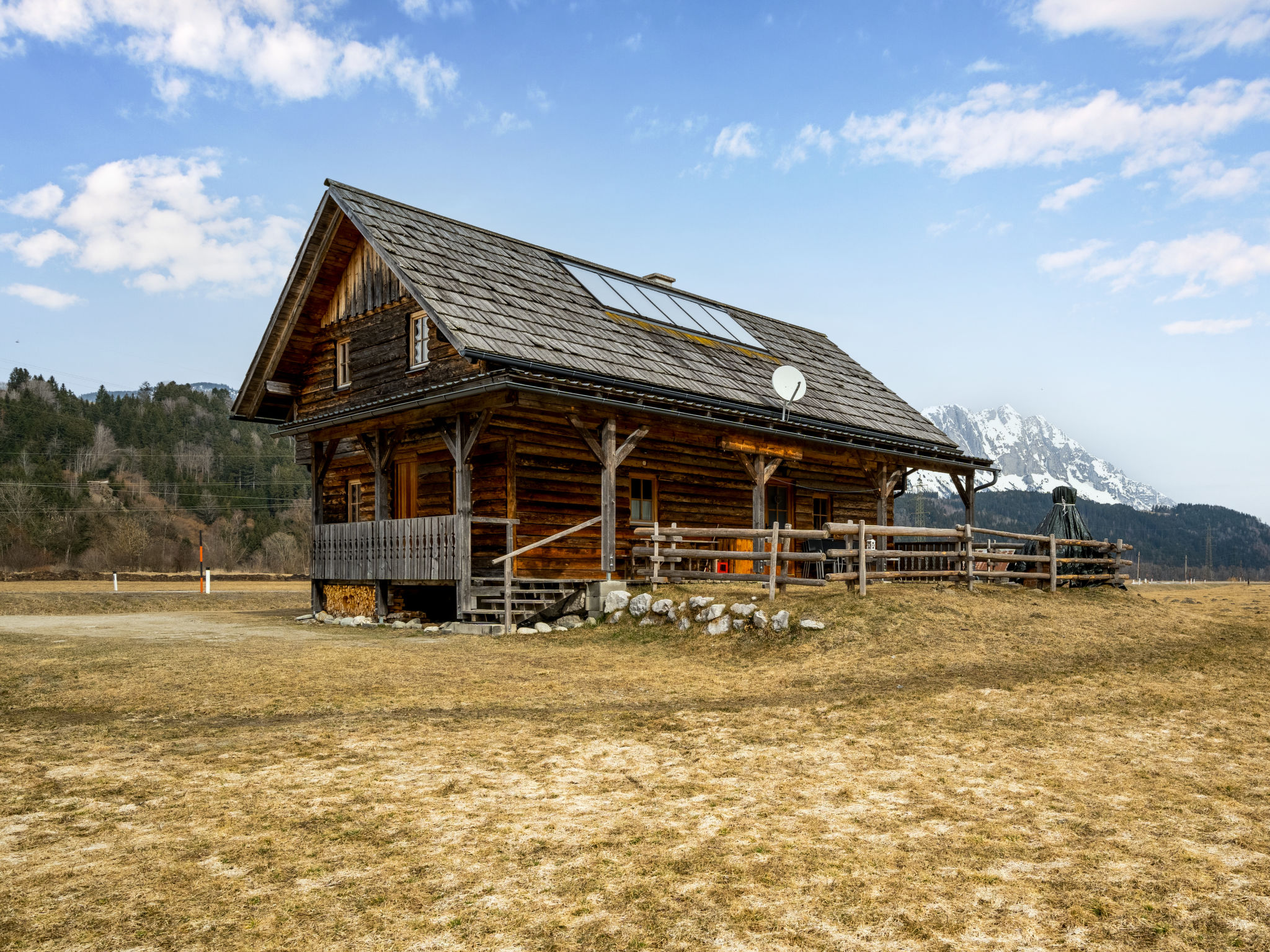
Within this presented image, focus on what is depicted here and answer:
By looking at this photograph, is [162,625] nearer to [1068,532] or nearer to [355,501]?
[355,501]

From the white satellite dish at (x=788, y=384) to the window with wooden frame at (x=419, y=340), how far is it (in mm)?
7965

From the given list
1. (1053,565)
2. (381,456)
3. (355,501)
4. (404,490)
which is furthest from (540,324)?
(1053,565)

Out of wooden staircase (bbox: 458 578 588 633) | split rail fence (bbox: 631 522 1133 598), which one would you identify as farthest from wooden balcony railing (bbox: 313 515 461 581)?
split rail fence (bbox: 631 522 1133 598)

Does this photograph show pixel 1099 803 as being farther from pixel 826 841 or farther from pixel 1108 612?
pixel 1108 612

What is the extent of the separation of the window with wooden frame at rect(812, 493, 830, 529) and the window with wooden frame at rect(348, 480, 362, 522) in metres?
11.8

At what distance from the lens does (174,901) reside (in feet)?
14.5

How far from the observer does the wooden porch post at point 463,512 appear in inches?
668

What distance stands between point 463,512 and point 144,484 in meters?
99.6

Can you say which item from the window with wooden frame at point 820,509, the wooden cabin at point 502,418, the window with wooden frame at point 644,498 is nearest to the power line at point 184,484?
the wooden cabin at point 502,418

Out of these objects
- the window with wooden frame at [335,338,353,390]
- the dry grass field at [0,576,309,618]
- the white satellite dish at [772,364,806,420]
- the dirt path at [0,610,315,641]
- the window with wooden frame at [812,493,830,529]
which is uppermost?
the window with wooden frame at [335,338,353,390]

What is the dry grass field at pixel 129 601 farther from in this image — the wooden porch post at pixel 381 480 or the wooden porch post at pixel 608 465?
the wooden porch post at pixel 608 465

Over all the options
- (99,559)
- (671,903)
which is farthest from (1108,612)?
(99,559)

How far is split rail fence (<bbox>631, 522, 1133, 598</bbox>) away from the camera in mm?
15219

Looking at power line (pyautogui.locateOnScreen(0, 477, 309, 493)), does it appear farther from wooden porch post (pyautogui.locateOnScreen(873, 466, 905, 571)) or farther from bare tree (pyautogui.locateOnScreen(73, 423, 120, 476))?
wooden porch post (pyautogui.locateOnScreen(873, 466, 905, 571))
